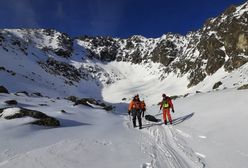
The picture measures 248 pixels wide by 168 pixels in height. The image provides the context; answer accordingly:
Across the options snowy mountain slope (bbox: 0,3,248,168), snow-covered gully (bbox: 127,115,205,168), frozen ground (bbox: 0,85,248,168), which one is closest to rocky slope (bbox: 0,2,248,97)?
snowy mountain slope (bbox: 0,3,248,168)

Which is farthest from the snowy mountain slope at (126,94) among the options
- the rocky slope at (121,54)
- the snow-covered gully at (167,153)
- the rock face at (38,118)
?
the rock face at (38,118)

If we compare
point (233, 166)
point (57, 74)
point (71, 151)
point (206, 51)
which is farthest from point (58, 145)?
point (57, 74)

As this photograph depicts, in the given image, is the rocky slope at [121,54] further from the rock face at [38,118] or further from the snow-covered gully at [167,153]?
the rock face at [38,118]

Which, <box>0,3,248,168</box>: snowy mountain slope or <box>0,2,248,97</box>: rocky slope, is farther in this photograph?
<box>0,2,248,97</box>: rocky slope

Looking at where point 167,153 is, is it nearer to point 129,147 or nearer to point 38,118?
point 129,147

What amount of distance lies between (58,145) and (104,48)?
12354cm

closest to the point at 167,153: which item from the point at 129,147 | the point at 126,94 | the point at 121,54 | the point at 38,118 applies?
the point at 129,147

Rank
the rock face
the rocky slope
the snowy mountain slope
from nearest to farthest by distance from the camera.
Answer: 1. the snowy mountain slope
2. the rock face
3. the rocky slope

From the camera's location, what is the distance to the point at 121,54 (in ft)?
427

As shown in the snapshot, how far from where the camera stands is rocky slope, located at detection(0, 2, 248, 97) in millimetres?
55719

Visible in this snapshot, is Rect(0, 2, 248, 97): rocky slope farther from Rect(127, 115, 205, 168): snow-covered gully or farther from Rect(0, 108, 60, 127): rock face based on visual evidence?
Rect(0, 108, 60, 127): rock face

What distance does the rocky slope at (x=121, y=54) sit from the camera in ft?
183

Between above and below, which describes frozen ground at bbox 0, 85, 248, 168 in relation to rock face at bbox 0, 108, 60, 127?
below

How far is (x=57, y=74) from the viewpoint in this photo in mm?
85688
